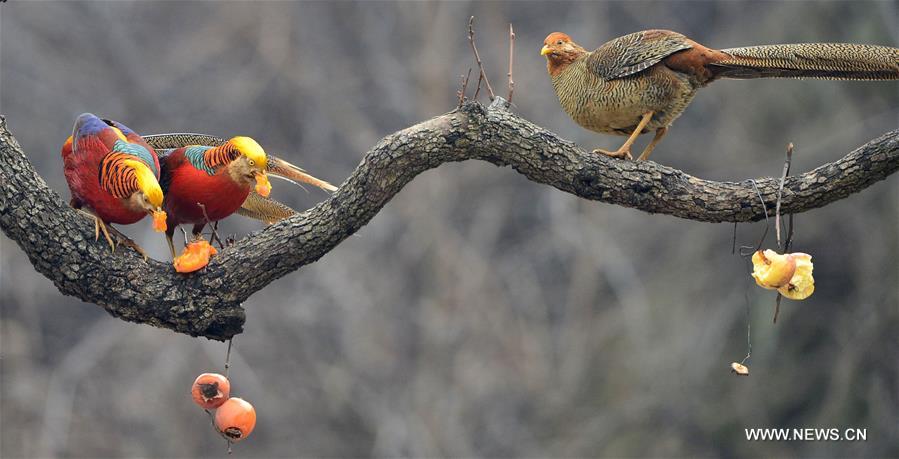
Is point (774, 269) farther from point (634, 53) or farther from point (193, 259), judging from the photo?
point (193, 259)

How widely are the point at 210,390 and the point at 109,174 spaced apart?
87cm

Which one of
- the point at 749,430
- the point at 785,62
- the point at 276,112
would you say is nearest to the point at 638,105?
the point at 785,62

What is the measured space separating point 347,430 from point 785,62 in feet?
24.3

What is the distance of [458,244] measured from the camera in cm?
1125

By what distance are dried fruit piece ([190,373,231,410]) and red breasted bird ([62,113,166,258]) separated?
21.9 inches

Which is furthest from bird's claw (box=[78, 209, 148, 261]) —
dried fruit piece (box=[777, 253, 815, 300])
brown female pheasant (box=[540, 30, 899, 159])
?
dried fruit piece (box=[777, 253, 815, 300])

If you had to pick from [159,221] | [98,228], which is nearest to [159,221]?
[159,221]

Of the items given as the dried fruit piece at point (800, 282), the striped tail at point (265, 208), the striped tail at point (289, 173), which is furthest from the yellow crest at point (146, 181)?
the dried fruit piece at point (800, 282)

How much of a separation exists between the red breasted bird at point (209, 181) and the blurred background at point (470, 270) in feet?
20.5

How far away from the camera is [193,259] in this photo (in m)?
3.90

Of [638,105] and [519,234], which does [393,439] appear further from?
[638,105]

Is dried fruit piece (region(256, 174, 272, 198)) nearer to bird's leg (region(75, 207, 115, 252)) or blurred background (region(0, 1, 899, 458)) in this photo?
bird's leg (region(75, 207, 115, 252))

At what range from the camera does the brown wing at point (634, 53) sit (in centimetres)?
430

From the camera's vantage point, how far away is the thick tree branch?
379 cm
